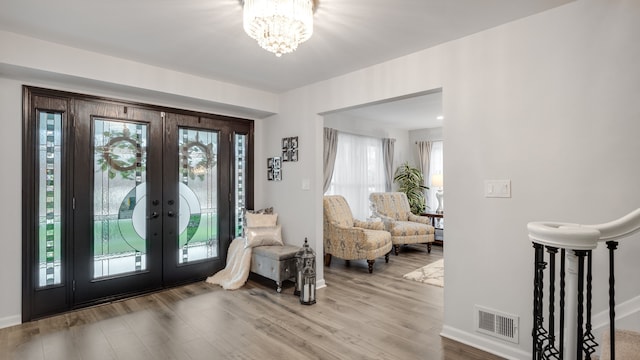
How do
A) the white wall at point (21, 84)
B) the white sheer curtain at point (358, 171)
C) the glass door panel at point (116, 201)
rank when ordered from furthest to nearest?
the white sheer curtain at point (358, 171)
the glass door panel at point (116, 201)
the white wall at point (21, 84)

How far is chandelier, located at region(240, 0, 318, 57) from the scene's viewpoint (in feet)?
6.47

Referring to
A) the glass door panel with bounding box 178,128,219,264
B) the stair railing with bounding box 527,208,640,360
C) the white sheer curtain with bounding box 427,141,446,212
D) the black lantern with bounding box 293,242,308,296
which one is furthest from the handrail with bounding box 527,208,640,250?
the white sheer curtain with bounding box 427,141,446,212

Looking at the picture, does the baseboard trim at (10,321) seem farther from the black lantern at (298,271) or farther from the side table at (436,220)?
the side table at (436,220)

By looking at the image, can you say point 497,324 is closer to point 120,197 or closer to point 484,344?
point 484,344

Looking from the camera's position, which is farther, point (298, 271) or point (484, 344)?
point (298, 271)

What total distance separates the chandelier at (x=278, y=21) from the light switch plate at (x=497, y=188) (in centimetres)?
185

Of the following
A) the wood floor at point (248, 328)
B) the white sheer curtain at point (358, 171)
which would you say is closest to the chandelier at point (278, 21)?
the wood floor at point (248, 328)

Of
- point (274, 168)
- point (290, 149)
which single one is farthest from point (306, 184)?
point (274, 168)

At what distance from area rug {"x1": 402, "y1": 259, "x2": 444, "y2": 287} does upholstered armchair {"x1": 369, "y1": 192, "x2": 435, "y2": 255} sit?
76 centimetres

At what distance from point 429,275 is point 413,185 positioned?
9.88 feet

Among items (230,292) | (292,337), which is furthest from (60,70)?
(292,337)

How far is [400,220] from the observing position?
6324 mm

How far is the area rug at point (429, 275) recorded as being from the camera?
4.26 meters

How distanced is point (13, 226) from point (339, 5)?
3538 millimetres
